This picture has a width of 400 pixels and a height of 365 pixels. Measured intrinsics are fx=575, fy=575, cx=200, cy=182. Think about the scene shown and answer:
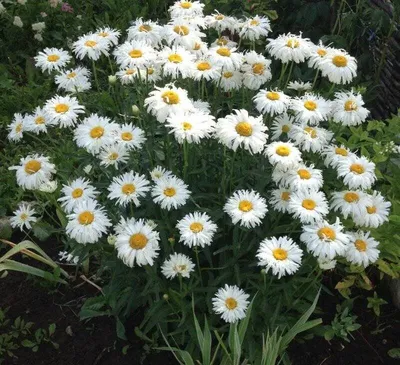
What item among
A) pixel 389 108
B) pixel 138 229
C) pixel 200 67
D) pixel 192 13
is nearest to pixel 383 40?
pixel 389 108

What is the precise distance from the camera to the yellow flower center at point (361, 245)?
2086 millimetres

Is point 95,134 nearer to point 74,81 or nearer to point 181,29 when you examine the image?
point 74,81

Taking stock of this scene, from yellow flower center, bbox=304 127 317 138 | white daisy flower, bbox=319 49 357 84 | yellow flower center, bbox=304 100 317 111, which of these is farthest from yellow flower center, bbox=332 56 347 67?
yellow flower center, bbox=304 127 317 138

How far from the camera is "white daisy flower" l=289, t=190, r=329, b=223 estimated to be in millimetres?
1886

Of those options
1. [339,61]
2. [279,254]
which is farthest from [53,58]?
[279,254]

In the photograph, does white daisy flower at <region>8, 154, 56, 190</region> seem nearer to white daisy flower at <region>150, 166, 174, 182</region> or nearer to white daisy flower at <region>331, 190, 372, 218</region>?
white daisy flower at <region>150, 166, 174, 182</region>

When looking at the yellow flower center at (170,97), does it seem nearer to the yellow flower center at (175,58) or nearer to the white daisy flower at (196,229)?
the yellow flower center at (175,58)

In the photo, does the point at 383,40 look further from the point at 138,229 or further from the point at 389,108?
the point at 138,229

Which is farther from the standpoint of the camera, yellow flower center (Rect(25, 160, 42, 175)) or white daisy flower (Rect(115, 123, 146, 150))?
yellow flower center (Rect(25, 160, 42, 175))

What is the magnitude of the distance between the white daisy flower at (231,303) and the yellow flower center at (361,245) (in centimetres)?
Result: 45

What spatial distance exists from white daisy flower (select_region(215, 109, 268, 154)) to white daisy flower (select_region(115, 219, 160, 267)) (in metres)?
0.40

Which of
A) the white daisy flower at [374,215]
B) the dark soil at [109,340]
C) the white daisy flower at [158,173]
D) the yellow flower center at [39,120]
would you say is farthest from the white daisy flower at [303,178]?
the yellow flower center at [39,120]

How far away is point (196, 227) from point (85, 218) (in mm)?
376

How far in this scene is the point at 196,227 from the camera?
193 cm
